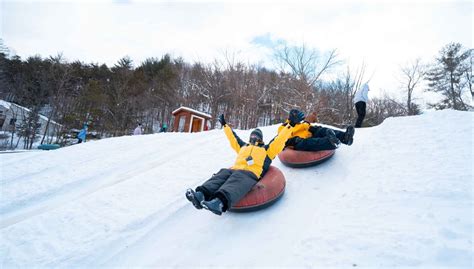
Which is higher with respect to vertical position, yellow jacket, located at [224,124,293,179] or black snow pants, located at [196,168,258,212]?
yellow jacket, located at [224,124,293,179]

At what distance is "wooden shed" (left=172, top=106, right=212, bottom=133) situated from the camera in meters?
12.9

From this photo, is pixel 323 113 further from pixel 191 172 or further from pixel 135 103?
pixel 135 103

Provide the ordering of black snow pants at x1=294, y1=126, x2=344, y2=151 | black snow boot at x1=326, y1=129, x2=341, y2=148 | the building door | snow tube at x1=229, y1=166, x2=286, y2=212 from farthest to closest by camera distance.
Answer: the building door → black snow pants at x1=294, y1=126, x2=344, y2=151 → black snow boot at x1=326, y1=129, x2=341, y2=148 → snow tube at x1=229, y1=166, x2=286, y2=212

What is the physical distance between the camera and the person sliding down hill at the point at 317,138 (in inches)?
142

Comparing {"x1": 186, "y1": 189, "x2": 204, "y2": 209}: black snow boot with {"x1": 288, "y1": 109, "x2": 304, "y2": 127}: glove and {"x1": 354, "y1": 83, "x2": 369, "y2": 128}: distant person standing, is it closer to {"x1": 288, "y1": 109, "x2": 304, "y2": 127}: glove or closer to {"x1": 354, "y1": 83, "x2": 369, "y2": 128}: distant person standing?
{"x1": 288, "y1": 109, "x2": 304, "y2": 127}: glove

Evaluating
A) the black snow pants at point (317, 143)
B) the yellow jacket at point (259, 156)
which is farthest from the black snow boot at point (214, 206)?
the black snow pants at point (317, 143)

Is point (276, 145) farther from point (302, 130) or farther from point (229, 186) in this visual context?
point (229, 186)

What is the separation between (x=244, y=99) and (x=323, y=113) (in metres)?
8.27

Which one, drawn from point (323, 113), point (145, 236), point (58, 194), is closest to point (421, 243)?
point (145, 236)

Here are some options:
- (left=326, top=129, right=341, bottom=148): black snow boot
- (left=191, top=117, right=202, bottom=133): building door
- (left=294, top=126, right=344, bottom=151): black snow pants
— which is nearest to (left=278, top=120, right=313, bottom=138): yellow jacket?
(left=294, top=126, right=344, bottom=151): black snow pants

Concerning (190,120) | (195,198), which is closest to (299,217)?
(195,198)

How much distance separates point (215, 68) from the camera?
75.7ft

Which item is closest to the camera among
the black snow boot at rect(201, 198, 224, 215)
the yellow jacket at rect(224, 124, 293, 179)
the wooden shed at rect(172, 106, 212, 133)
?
the black snow boot at rect(201, 198, 224, 215)

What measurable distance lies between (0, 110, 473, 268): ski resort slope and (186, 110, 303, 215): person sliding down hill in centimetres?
41
